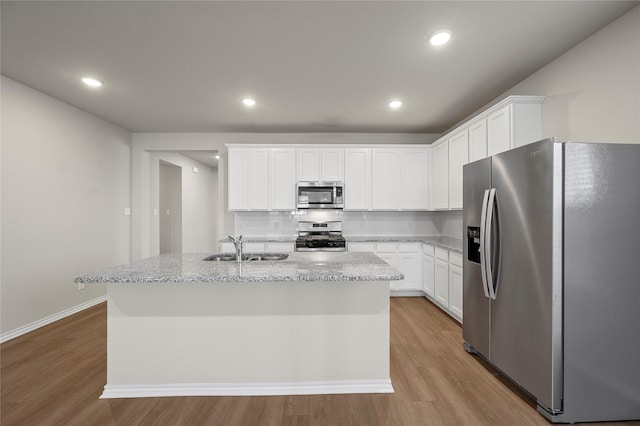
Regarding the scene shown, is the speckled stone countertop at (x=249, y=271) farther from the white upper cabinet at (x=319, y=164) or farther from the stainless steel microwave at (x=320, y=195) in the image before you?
the white upper cabinet at (x=319, y=164)

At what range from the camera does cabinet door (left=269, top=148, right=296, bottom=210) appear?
477cm

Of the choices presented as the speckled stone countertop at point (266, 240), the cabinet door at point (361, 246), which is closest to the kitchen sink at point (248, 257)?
the speckled stone countertop at point (266, 240)

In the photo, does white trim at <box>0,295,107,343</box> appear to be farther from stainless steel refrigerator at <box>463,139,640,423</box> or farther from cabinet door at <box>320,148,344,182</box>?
stainless steel refrigerator at <box>463,139,640,423</box>

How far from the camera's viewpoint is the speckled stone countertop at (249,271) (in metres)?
1.84

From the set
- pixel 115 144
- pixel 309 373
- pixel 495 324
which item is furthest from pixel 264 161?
pixel 495 324

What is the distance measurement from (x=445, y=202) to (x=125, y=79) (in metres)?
4.23

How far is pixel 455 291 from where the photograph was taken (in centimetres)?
352

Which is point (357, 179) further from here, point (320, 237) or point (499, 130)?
point (499, 130)

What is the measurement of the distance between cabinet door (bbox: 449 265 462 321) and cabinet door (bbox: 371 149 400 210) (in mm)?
1549

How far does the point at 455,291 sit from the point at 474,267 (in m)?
1.03

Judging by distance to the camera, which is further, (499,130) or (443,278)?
(443,278)

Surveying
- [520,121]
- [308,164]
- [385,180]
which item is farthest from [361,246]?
[520,121]

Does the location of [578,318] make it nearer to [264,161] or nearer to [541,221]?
[541,221]

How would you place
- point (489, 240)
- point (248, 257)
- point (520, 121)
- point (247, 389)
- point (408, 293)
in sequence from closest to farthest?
point (247, 389) < point (489, 240) < point (248, 257) < point (520, 121) < point (408, 293)
